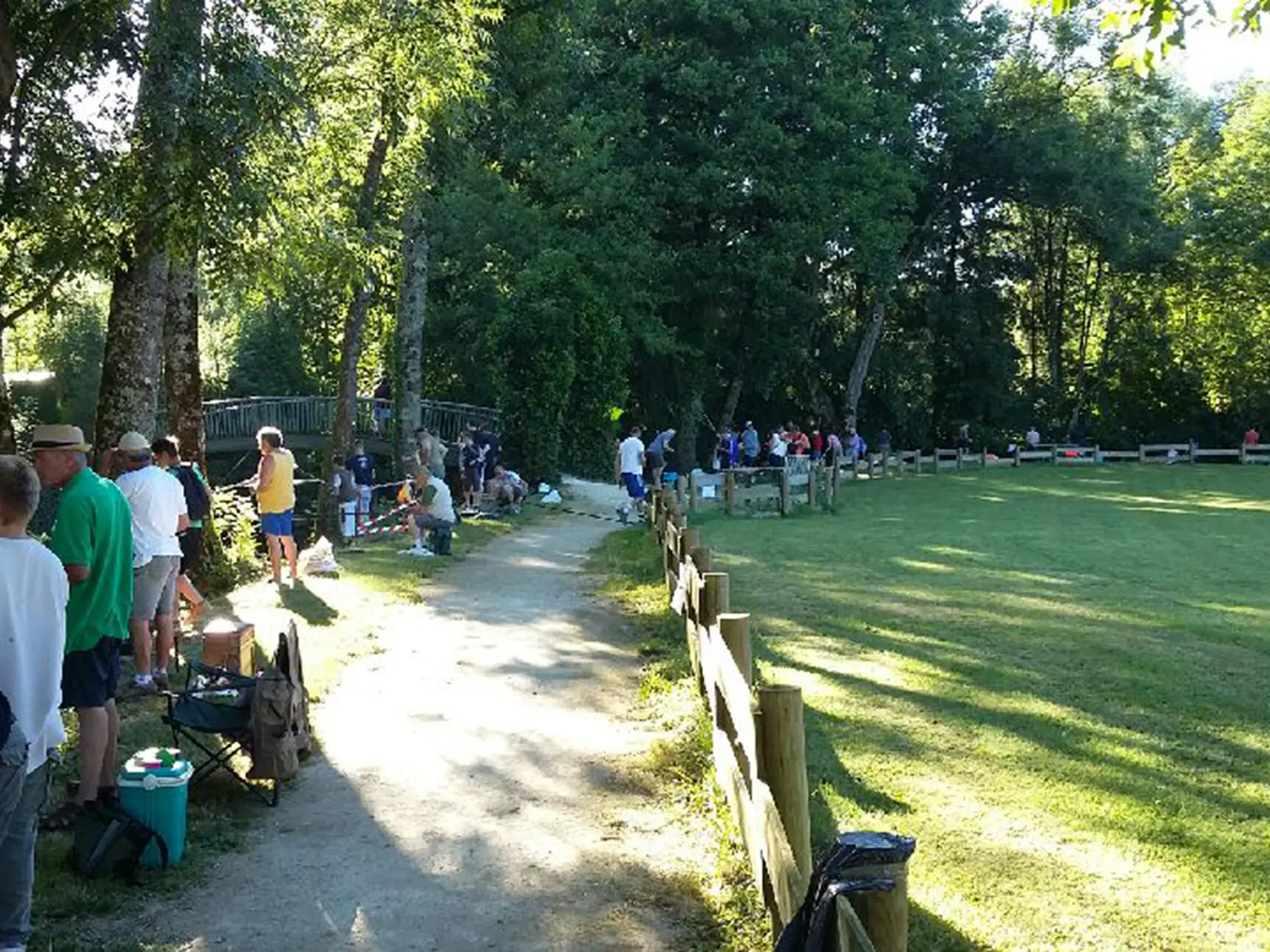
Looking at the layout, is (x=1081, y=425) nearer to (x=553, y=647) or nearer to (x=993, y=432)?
(x=993, y=432)

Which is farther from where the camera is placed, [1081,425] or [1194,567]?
[1081,425]

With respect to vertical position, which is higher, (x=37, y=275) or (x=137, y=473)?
(x=37, y=275)

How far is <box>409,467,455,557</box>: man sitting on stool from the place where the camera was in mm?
17359

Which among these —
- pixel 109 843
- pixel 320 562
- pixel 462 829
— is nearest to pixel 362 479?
pixel 320 562

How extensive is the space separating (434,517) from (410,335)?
10671 mm

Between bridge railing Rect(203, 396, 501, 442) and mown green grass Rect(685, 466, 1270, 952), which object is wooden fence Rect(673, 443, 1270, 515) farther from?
bridge railing Rect(203, 396, 501, 442)

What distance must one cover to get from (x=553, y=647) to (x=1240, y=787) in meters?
5.73

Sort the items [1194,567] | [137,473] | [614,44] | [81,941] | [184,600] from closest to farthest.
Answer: [81,941]
[137,473]
[184,600]
[1194,567]
[614,44]

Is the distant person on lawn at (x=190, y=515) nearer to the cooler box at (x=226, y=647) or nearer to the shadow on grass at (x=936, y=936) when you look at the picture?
the cooler box at (x=226, y=647)

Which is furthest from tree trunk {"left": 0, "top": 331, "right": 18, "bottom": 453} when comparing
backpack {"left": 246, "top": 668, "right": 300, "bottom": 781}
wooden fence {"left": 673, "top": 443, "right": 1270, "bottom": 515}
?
wooden fence {"left": 673, "top": 443, "right": 1270, "bottom": 515}

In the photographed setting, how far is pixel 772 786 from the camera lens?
500cm

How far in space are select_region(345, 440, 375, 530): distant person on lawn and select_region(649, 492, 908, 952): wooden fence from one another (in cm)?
1474

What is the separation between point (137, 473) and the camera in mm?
8758

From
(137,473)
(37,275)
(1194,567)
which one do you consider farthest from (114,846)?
(1194,567)
